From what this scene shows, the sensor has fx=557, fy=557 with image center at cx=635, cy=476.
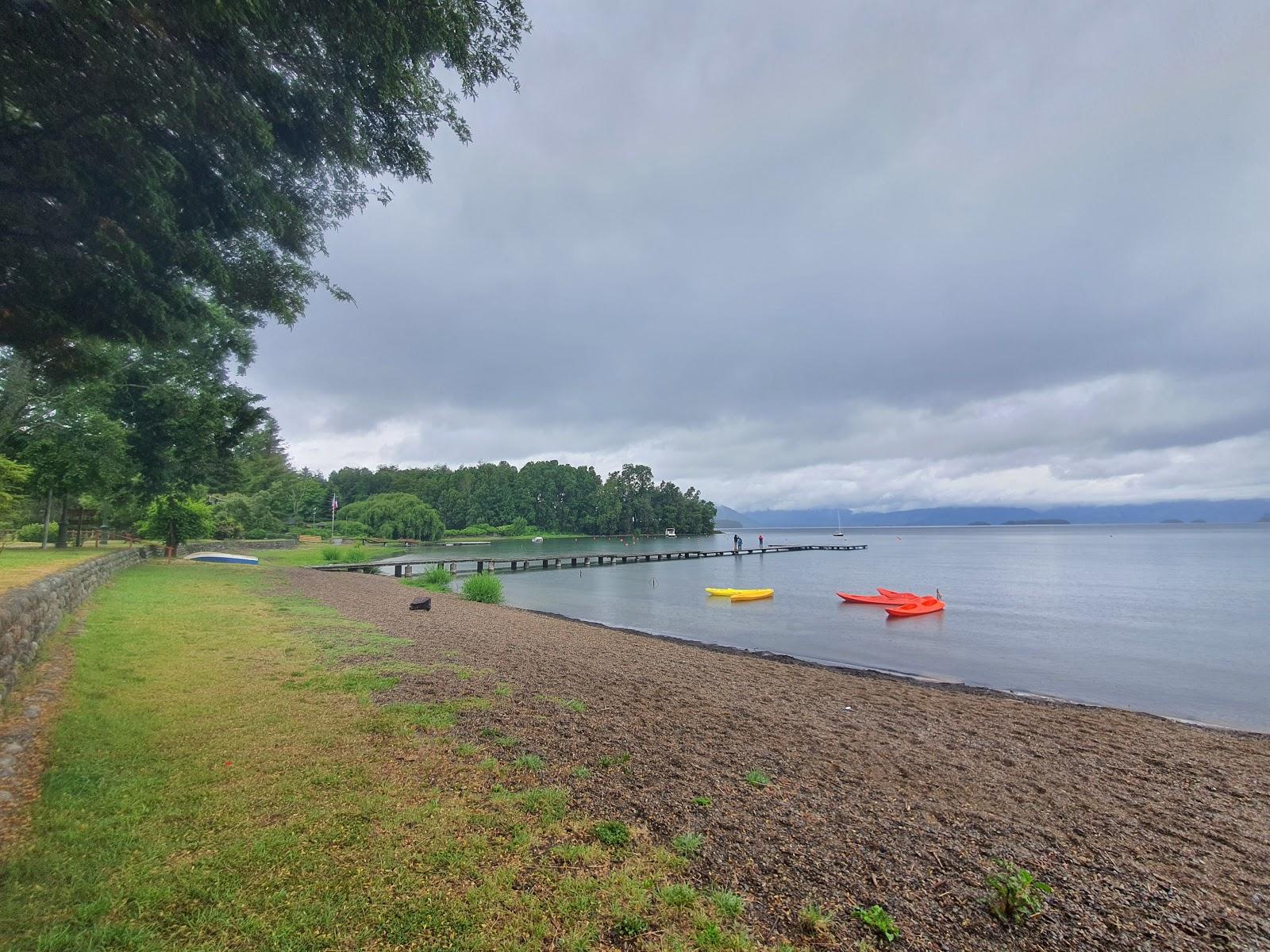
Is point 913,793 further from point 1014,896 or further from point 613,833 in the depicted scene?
point 613,833

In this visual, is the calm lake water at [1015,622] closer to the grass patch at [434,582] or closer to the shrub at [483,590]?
the shrub at [483,590]

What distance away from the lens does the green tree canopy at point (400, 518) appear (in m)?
81.4

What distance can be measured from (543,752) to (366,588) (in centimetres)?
2069

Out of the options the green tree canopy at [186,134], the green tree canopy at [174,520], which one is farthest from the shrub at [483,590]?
the green tree canopy at [186,134]

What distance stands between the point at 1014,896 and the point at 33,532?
49.7 m

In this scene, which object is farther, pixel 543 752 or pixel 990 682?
pixel 990 682

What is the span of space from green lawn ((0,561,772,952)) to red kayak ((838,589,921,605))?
28479 mm

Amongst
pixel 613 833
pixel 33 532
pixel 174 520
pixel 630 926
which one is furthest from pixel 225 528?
pixel 630 926

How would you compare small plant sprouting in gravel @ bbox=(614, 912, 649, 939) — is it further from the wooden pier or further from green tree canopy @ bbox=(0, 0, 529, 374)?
the wooden pier

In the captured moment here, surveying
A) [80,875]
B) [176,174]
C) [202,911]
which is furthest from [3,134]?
[202,911]

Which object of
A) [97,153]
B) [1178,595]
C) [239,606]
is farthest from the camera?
[1178,595]

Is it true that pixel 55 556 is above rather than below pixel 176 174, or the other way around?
below

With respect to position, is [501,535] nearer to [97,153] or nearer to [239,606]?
[239,606]

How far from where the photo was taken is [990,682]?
1472 centimetres
